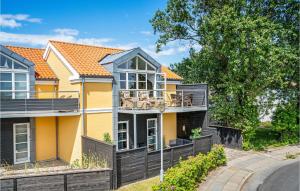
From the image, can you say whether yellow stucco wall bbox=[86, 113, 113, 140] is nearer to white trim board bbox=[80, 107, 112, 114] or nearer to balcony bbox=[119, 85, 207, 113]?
white trim board bbox=[80, 107, 112, 114]

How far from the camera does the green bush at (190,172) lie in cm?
1226

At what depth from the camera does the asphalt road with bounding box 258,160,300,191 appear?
14.6 meters

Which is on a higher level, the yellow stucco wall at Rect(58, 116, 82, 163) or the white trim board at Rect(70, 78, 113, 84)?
the white trim board at Rect(70, 78, 113, 84)

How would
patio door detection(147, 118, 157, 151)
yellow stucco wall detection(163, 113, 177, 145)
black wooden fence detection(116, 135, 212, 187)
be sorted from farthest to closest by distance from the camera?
yellow stucco wall detection(163, 113, 177, 145), patio door detection(147, 118, 157, 151), black wooden fence detection(116, 135, 212, 187)

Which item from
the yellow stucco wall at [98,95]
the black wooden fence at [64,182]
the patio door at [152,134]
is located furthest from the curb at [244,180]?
the yellow stucco wall at [98,95]

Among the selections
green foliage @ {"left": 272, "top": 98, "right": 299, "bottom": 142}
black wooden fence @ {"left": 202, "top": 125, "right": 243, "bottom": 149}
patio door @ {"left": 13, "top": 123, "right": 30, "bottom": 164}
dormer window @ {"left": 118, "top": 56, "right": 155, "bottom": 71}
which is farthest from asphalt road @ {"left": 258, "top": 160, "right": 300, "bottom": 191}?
patio door @ {"left": 13, "top": 123, "right": 30, "bottom": 164}

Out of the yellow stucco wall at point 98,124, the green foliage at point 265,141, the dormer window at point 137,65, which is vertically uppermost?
the dormer window at point 137,65

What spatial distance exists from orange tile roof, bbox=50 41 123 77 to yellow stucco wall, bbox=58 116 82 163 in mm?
3274

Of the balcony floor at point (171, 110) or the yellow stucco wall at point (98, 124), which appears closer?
the yellow stucco wall at point (98, 124)

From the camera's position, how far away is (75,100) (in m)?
17.7

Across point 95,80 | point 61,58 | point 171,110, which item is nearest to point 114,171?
point 95,80

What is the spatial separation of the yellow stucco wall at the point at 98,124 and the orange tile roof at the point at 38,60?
445 centimetres

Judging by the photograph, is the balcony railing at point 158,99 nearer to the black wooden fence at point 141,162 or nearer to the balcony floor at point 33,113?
the black wooden fence at point 141,162

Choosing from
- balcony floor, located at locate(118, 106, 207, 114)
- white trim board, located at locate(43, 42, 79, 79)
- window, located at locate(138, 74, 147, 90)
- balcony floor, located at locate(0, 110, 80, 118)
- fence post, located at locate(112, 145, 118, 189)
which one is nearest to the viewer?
fence post, located at locate(112, 145, 118, 189)
